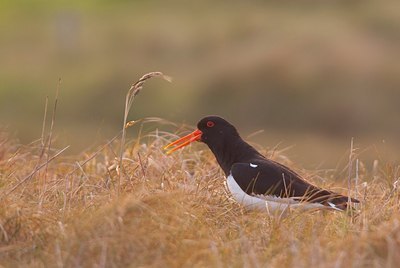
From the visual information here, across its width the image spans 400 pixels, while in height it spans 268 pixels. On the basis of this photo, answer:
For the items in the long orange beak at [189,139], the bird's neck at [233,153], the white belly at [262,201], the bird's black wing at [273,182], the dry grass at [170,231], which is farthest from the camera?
the long orange beak at [189,139]

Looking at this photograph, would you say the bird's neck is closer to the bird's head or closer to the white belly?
the bird's head

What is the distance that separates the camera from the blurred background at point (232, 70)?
60.9 feet

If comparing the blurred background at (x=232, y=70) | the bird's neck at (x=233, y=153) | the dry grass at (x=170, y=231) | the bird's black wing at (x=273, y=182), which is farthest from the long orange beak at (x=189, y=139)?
the blurred background at (x=232, y=70)

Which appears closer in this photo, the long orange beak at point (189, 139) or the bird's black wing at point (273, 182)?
the bird's black wing at point (273, 182)

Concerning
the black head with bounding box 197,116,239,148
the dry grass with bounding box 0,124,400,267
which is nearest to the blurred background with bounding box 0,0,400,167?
the black head with bounding box 197,116,239,148

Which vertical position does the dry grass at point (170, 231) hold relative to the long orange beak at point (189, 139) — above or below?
above

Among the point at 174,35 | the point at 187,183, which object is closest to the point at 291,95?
the point at 174,35

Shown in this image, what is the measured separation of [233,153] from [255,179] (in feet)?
1.75

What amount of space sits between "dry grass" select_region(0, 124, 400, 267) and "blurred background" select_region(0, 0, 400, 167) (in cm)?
893

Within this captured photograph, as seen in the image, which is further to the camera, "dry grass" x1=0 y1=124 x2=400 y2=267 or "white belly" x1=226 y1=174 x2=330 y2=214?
"white belly" x1=226 y1=174 x2=330 y2=214

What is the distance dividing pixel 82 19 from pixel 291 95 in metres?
11.2

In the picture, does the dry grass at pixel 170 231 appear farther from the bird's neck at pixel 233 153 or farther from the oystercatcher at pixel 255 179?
the bird's neck at pixel 233 153

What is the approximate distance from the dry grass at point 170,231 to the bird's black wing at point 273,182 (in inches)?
7.6

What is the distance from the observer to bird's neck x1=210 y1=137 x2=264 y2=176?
7000 mm
